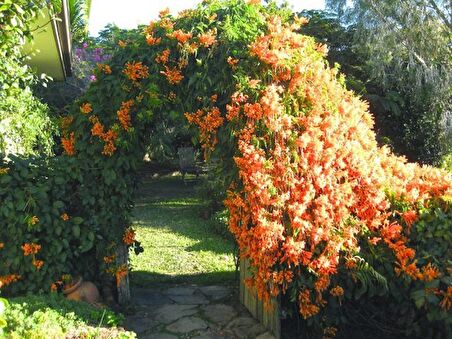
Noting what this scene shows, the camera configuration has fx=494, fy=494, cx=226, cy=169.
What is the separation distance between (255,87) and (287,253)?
1.30 metres

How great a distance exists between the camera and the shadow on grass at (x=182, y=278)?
5.92 m

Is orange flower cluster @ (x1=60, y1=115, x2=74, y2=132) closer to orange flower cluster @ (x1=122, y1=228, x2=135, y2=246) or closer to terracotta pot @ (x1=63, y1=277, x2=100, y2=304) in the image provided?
orange flower cluster @ (x1=122, y1=228, x2=135, y2=246)

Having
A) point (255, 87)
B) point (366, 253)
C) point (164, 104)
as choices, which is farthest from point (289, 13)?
point (366, 253)

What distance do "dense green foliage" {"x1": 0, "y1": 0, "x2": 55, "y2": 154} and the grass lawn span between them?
184cm

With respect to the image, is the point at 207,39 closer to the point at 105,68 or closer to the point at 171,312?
the point at 105,68

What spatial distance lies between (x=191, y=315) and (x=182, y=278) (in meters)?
1.37

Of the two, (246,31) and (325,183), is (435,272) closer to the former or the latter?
(325,183)

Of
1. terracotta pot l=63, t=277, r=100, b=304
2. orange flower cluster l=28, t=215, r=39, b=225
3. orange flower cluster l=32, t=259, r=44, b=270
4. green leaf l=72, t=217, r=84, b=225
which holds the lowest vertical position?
terracotta pot l=63, t=277, r=100, b=304

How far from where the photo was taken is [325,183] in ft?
12.0

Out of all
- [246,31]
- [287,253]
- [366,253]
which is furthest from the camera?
[246,31]

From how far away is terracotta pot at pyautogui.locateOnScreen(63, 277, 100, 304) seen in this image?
435cm

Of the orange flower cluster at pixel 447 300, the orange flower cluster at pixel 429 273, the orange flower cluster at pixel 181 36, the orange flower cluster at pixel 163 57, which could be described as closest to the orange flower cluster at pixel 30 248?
the orange flower cluster at pixel 163 57

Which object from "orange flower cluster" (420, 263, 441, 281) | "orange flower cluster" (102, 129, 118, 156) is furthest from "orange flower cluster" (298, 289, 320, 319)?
"orange flower cluster" (102, 129, 118, 156)

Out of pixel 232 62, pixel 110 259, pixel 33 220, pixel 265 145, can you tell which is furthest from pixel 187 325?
pixel 232 62
